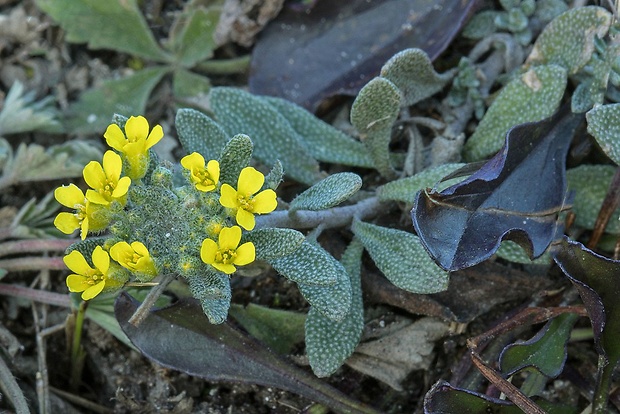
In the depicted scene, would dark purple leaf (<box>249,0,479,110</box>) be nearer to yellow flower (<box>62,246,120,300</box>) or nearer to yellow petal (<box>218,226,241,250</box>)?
yellow petal (<box>218,226,241,250</box>)

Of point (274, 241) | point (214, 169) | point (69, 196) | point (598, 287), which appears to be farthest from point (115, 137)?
point (598, 287)

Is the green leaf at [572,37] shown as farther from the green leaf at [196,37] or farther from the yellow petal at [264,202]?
the green leaf at [196,37]

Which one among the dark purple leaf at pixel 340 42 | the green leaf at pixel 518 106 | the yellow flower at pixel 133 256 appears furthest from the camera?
the dark purple leaf at pixel 340 42

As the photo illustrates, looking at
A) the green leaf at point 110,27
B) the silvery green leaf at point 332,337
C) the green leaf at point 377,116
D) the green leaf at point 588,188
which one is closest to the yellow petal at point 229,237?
the silvery green leaf at point 332,337

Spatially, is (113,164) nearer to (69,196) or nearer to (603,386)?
(69,196)

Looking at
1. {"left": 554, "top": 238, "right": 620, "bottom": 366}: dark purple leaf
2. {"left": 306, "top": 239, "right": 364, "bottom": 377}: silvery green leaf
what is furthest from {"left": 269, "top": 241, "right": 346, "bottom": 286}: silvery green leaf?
{"left": 554, "top": 238, "right": 620, "bottom": 366}: dark purple leaf

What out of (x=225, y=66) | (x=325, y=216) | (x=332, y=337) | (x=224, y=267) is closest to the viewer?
(x=224, y=267)

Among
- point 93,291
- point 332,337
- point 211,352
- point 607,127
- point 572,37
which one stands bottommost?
point 211,352
